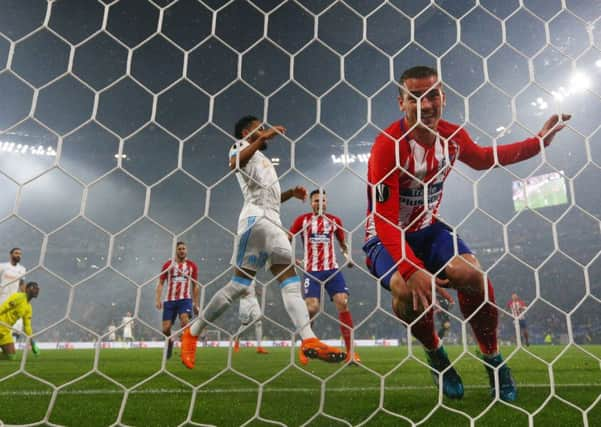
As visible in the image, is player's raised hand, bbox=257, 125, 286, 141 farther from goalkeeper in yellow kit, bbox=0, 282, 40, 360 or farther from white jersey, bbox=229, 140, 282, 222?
goalkeeper in yellow kit, bbox=0, 282, 40, 360

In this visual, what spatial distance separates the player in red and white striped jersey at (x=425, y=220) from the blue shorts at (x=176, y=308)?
3692 mm

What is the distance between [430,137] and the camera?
6.06 ft

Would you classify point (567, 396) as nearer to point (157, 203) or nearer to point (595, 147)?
point (595, 147)

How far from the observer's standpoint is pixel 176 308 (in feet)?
17.2

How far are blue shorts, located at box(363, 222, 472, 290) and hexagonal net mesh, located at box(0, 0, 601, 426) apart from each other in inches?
6.5

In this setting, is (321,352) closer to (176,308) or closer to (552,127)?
(552,127)

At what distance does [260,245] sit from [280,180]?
5.57m

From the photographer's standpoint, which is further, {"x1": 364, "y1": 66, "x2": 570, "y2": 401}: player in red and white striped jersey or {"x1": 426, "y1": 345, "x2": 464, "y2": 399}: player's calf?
{"x1": 426, "y1": 345, "x2": 464, "y2": 399}: player's calf

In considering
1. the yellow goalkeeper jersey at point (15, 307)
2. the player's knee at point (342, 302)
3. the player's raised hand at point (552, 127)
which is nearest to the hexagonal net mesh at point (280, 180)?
the player's raised hand at point (552, 127)

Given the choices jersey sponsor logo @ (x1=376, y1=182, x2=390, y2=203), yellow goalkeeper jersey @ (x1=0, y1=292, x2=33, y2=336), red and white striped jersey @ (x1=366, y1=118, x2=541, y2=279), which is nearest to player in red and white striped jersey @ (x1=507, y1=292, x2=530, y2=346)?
red and white striped jersey @ (x1=366, y1=118, x2=541, y2=279)

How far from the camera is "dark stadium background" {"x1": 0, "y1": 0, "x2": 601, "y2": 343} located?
27.5 ft

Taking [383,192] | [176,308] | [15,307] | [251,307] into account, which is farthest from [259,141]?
[15,307]

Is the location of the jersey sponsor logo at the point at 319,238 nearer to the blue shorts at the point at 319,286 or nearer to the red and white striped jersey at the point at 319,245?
the red and white striped jersey at the point at 319,245

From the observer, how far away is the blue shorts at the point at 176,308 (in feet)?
17.0
